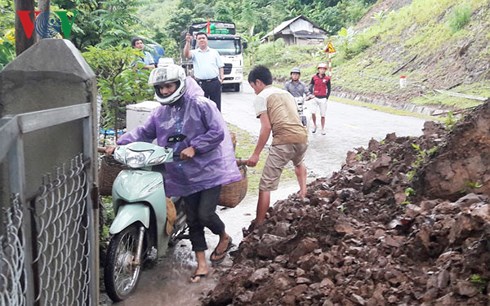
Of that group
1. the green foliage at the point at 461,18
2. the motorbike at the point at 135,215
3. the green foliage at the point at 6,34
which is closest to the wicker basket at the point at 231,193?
the motorbike at the point at 135,215

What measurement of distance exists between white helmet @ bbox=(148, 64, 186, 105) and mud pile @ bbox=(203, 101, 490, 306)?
1.48 metres

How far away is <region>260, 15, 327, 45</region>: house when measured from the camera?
47656mm

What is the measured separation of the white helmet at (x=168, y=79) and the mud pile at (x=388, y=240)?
1485mm

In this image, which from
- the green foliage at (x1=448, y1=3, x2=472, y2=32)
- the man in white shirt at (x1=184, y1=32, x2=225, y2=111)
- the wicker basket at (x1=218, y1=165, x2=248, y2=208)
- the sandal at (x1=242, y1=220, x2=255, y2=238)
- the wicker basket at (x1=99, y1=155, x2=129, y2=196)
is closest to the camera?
A: the wicker basket at (x1=99, y1=155, x2=129, y2=196)

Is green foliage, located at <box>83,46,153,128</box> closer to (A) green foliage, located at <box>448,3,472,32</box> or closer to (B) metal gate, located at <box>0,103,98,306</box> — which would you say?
(B) metal gate, located at <box>0,103,98,306</box>

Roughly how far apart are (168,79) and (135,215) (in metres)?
1.14

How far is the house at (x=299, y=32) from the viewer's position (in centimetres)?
4766

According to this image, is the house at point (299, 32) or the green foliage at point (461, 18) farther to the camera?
the house at point (299, 32)

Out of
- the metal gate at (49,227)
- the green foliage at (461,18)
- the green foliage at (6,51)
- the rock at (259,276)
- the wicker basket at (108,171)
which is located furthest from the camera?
the green foliage at (461,18)

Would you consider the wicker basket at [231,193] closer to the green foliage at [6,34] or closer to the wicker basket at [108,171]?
the wicker basket at [108,171]

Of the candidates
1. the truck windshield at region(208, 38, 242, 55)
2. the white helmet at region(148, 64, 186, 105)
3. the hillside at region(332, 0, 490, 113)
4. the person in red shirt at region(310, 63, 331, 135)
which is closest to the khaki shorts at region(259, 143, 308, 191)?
the white helmet at region(148, 64, 186, 105)

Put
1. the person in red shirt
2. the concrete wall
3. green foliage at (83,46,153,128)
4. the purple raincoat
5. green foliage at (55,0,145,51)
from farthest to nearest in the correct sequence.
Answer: the person in red shirt, green foliage at (55,0,145,51), green foliage at (83,46,153,128), the purple raincoat, the concrete wall

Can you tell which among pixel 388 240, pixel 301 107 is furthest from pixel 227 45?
pixel 388 240

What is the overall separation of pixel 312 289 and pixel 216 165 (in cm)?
151
